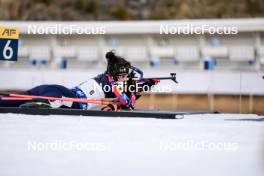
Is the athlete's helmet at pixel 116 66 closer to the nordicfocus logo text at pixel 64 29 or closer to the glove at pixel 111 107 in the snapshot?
the glove at pixel 111 107

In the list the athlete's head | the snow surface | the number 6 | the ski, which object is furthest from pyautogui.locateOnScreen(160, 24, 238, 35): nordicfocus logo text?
the snow surface

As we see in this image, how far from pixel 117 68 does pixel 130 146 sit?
4818 millimetres

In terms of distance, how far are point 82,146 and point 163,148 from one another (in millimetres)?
966

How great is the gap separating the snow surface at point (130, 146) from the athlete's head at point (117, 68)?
0.97 metres

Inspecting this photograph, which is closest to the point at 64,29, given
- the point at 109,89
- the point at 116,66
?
the point at 109,89

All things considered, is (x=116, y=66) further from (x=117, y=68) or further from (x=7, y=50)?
(x=7, y=50)

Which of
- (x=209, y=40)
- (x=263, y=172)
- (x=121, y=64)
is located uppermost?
(x=209, y=40)

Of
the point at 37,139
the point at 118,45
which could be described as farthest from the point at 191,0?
the point at 37,139

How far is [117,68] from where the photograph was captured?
1438 centimetres

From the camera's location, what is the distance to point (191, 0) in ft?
146

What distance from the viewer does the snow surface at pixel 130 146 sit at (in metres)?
8.00

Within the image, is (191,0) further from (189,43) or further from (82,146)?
(82,146)

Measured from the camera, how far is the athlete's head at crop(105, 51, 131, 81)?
14375 millimetres

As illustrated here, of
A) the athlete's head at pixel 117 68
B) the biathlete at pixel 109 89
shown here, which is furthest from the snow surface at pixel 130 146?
the athlete's head at pixel 117 68
